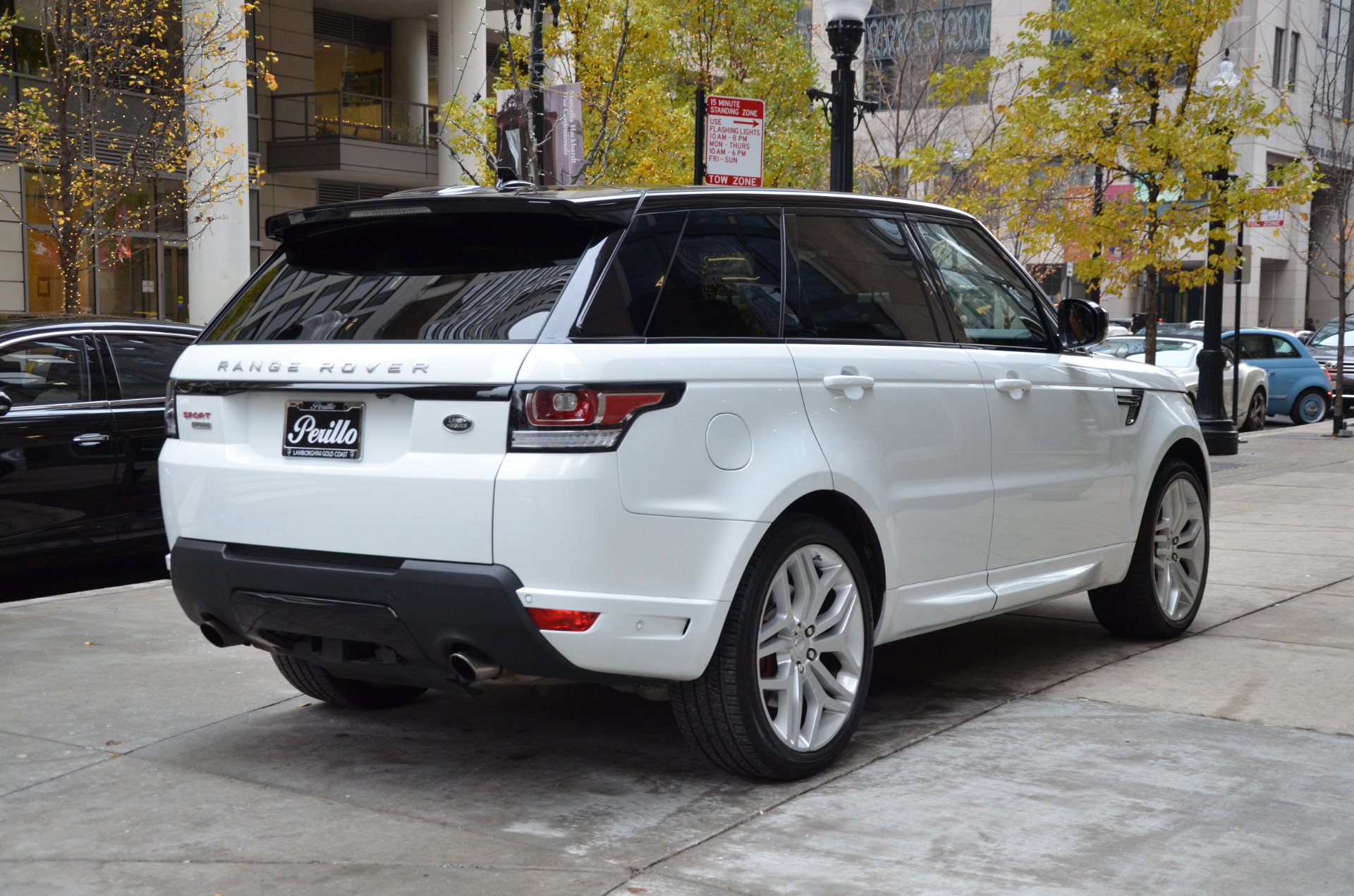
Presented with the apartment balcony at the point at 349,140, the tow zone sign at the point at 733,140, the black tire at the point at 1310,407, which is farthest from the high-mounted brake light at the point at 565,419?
the apartment balcony at the point at 349,140

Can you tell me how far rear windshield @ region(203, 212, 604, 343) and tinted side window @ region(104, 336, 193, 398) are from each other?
3999 mm

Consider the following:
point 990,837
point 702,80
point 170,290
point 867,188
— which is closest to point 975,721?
point 990,837

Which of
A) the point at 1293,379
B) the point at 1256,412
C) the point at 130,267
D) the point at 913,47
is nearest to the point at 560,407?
the point at 1256,412

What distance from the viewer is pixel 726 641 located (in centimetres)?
443

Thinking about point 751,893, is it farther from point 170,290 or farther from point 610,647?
point 170,290

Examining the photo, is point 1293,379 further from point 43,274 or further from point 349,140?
point 43,274

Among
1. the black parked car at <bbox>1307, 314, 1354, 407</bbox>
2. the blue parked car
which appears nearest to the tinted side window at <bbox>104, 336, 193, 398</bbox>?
the blue parked car

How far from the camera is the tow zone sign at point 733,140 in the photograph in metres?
10.8

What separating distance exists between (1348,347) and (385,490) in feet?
92.8

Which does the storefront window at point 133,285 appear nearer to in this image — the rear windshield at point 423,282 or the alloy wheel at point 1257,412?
the alloy wheel at point 1257,412

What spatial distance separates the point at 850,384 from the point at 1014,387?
1.11 meters

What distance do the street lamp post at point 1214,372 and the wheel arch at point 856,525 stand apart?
13149mm

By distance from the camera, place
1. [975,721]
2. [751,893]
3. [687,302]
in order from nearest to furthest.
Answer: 1. [751,893]
2. [687,302]
3. [975,721]

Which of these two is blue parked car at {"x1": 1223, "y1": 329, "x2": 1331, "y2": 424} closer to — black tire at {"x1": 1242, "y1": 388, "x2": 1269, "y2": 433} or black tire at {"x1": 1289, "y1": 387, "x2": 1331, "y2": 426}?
black tire at {"x1": 1289, "y1": 387, "x2": 1331, "y2": 426}
